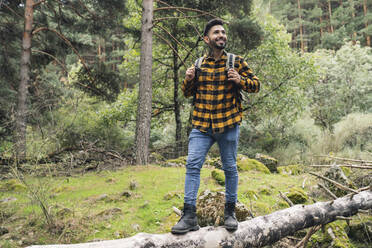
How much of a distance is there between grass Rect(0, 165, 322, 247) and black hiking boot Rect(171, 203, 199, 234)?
120 cm

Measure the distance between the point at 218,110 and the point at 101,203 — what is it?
291cm

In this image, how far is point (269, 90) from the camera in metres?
11.1

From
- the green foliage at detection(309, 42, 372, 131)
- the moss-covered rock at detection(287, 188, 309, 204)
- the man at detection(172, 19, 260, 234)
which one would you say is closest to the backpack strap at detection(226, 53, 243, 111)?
the man at detection(172, 19, 260, 234)

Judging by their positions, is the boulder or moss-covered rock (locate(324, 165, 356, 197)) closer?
the boulder

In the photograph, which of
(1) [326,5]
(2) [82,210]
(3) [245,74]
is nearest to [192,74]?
(3) [245,74]

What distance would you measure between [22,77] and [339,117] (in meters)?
14.6

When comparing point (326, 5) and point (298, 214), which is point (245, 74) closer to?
point (298, 214)

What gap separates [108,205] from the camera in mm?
4137

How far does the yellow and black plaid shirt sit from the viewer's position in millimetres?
2486

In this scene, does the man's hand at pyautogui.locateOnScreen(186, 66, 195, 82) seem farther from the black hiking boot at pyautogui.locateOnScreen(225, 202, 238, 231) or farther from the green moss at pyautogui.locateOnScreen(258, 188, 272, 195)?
the green moss at pyautogui.locateOnScreen(258, 188, 272, 195)

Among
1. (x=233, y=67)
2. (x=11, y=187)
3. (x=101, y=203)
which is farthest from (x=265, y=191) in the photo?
(x=11, y=187)

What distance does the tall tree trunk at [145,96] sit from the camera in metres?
7.04

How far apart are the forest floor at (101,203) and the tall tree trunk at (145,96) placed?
0.80 m

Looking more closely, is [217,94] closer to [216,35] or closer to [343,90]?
[216,35]
